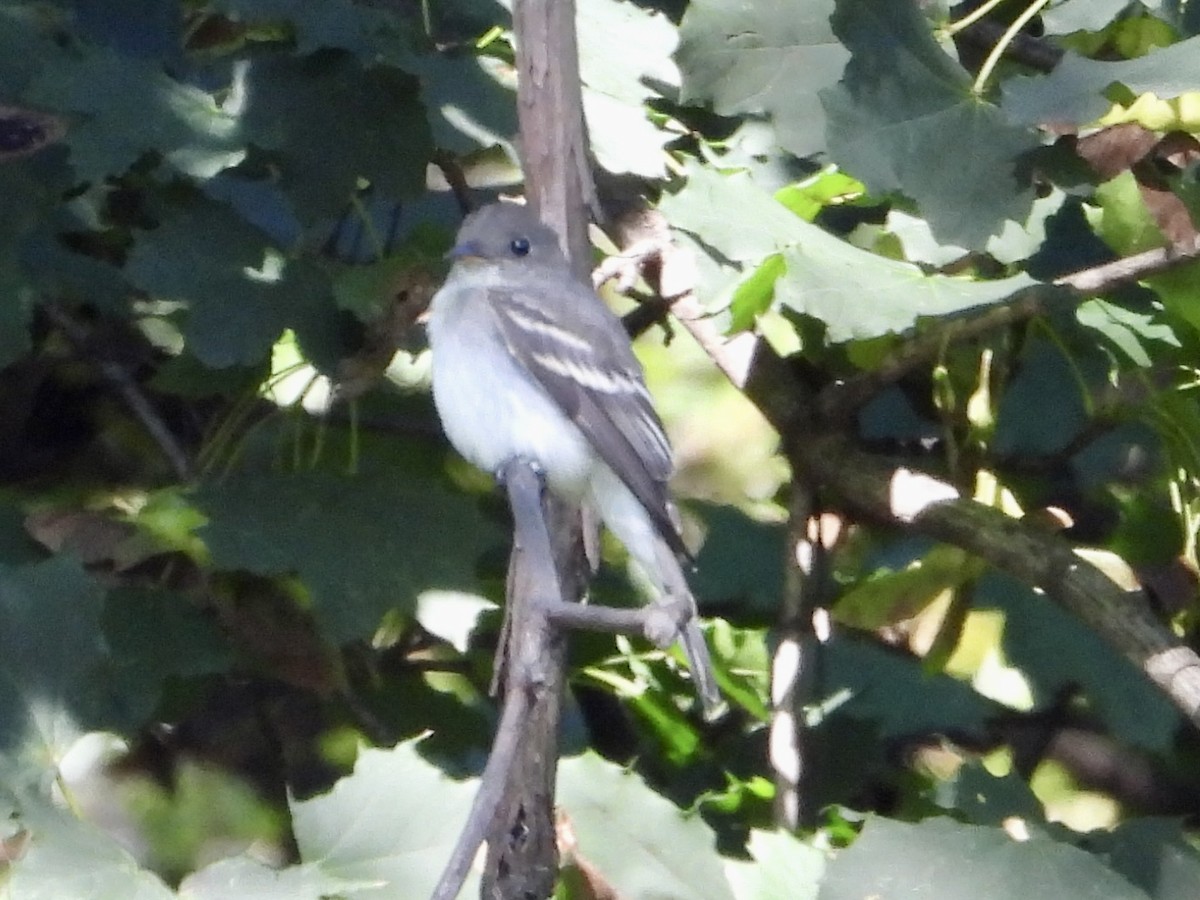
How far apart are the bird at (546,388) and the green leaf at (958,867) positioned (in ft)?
1.08

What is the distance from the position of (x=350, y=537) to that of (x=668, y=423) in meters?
0.65

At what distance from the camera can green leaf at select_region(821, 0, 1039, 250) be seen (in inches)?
68.7

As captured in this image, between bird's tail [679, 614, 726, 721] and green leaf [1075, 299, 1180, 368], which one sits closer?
bird's tail [679, 614, 726, 721]

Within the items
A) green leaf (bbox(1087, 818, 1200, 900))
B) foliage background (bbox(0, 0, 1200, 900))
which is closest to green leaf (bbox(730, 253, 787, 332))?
foliage background (bbox(0, 0, 1200, 900))

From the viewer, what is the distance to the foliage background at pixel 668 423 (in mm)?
1674

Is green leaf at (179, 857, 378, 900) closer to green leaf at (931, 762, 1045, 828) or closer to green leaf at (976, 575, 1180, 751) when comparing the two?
green leaf at (931, 762, 1045, 828)

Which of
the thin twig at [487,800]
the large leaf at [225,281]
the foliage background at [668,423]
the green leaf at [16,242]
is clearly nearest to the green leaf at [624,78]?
the foliage background at [668,423]

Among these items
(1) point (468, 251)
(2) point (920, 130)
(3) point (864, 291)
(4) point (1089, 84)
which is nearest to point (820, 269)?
(3) point (864, 291)

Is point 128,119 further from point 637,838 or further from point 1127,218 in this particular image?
point 1127,218

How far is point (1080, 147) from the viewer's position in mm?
1764

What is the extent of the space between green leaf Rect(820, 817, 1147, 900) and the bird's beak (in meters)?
0.86

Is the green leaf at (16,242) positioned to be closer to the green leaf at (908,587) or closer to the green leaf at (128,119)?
the green leaf at (128,119)

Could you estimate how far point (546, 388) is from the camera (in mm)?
2135

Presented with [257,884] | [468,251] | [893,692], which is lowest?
[893,692]
